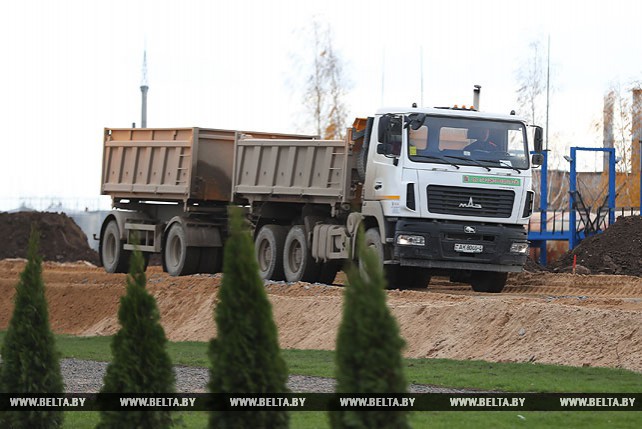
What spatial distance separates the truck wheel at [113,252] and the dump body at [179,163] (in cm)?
130

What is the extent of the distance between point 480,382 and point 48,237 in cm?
3384

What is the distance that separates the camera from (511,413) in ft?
33.9

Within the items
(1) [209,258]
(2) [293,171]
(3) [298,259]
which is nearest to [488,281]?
(3) [298,259]

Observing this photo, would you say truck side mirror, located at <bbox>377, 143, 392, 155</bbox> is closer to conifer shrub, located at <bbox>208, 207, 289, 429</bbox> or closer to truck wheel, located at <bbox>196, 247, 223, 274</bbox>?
truck wheel, located at <bbox>196, 247, 223, 274</bbox>

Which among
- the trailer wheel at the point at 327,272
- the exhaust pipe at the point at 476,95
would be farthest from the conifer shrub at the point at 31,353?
the trailer wheel at the point at 327,272

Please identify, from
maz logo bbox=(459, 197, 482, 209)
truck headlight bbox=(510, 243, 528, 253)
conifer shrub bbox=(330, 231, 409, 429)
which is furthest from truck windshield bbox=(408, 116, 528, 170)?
conifer shrub bbox=(330, 231, 409, 429)

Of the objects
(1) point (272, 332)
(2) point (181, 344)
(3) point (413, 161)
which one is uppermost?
(3) point (413, 161)

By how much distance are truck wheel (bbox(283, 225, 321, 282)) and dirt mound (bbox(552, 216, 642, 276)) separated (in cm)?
905

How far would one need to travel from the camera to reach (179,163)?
2627cm

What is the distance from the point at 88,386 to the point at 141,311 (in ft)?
19.5

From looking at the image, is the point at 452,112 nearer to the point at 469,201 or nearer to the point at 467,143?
the point at 467,143

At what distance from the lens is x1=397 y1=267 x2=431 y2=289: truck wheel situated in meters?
23.3

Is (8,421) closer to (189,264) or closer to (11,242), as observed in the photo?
(189,264)

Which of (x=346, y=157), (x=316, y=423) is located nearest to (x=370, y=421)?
(x=316, y=423)
